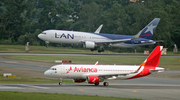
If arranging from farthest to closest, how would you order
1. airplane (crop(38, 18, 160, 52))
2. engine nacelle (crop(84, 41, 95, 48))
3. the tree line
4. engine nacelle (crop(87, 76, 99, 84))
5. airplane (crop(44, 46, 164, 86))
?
the tree line, engine nacelle (crop(84, 41, 95, 48)), airplane (crop(38, 18, 160, 52)), airplane (crop(44, 46, 164, 86)), engine nacelle (crop(87, 76, 99, 84))

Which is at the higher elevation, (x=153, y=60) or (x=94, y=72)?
(x=153, y=60)

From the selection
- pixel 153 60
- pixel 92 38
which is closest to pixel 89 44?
pixel 92 38

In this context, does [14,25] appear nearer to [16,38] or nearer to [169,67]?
[16,38]

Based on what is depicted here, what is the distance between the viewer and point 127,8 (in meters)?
129

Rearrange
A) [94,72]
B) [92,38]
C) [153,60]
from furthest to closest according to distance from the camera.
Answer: [92,38] < [153,60] < [94,72]

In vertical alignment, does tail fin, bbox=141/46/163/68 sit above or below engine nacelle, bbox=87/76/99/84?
above

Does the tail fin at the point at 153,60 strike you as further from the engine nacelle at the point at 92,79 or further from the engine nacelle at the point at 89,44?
the engine nacelle at the point at 89,44

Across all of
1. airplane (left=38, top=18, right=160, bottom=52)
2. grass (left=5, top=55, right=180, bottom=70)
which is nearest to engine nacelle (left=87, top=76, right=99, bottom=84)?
grass (left=5, top=55, right=180, bottom=70)

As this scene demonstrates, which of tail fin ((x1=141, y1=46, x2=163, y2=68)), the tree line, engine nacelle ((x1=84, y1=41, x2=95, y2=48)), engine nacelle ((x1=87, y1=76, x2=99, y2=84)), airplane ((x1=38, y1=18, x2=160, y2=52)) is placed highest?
the tree line

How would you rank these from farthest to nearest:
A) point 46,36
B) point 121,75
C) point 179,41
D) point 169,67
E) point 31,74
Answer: point 179,41, point 46,36, point 169,67, point 31,74, point 121,75

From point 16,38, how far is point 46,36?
125 ft

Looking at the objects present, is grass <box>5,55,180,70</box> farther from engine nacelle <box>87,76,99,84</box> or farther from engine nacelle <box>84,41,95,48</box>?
engine nacelle <box>87,76,99,84</box>

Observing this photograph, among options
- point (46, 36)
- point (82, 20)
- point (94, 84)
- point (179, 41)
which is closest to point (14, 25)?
point (82, 20)

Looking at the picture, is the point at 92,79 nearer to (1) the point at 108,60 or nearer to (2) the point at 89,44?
(1) the point at 108,60
